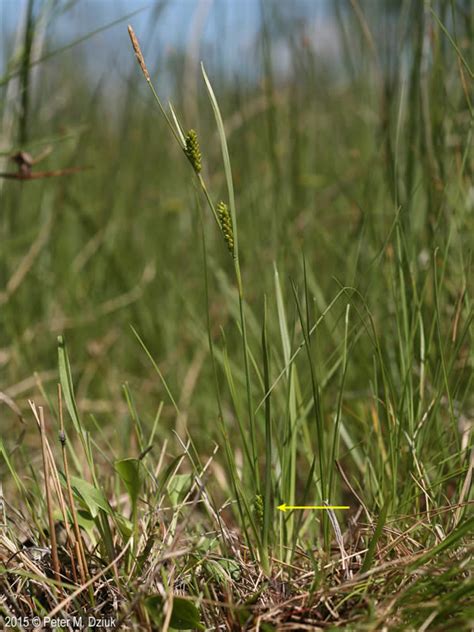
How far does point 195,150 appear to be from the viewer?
605mm

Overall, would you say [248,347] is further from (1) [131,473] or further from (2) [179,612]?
(2) [179,612]

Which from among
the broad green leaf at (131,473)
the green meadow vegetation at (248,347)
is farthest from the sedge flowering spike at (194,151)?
the broad green leaf at (131,473)

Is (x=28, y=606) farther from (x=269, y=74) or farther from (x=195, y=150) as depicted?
(x=269, y=74)

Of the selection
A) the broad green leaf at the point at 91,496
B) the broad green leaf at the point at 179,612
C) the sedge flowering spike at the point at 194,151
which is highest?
the sedge flowering spike at the point at 194,151

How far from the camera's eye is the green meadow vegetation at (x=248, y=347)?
0.67 meters

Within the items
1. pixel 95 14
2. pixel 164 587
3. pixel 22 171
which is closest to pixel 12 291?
pixel 22 171

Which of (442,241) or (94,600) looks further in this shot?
(442,241)

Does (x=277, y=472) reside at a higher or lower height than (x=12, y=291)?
lower

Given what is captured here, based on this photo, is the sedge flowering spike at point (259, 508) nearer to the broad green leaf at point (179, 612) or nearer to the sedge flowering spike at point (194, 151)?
the broad green leaf at point (179, 612)

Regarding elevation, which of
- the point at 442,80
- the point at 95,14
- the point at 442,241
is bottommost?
the point at 442,241

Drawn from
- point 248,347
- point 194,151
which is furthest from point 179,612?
point 194,151

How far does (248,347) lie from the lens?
0.81 metres

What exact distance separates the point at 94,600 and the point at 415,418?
1.52 ft

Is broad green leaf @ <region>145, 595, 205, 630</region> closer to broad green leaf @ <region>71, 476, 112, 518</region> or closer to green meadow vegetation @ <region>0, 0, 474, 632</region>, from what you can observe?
green meadow vegetation @ <region>0, 0, 474, 632</region>
